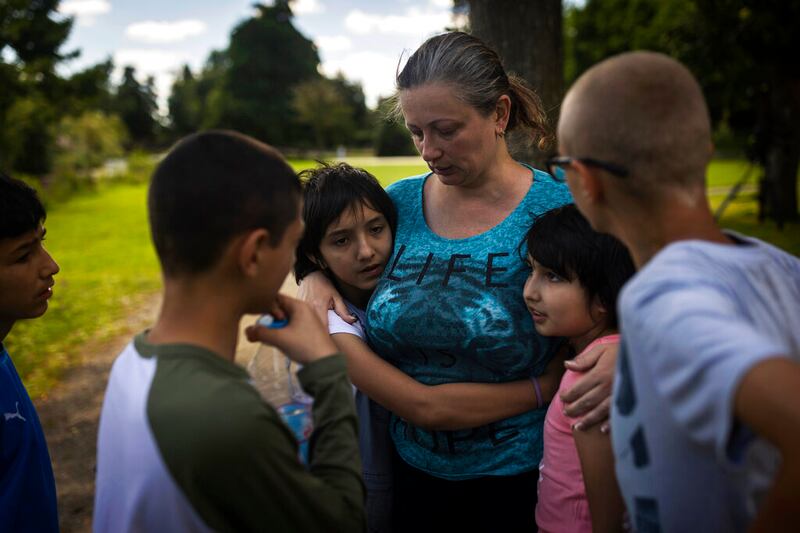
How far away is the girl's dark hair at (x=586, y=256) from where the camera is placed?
2020mm

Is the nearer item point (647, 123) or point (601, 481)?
point (647, 123)

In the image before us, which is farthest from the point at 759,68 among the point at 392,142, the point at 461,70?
the point at 392,142

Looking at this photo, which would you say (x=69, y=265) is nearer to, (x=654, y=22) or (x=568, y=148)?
(x=568, y=148)

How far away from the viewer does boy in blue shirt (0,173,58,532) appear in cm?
202

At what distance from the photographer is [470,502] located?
2229 millimetres

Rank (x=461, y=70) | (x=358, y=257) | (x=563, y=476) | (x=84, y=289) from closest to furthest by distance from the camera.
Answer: (x=563, y=476) < (x=461, y=70) < (x=358, y=257) < (x=84, y=289)

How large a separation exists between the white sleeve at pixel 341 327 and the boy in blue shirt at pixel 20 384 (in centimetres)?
107

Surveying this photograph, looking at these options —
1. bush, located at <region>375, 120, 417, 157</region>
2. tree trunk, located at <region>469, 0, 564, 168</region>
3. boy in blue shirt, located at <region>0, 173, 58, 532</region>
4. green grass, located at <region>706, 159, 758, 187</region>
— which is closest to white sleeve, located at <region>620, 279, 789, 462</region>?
boy in blue shirt, located at <region>0, 173, 58, 532</region>

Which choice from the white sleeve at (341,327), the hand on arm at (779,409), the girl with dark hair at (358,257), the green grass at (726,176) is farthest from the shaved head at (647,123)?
the green grass at (726,176)

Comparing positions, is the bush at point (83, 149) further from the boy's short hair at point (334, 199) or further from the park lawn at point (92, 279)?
the boy's short hair at point (334, 199)

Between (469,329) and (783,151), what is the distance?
46.4ft

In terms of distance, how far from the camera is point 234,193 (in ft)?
4.68

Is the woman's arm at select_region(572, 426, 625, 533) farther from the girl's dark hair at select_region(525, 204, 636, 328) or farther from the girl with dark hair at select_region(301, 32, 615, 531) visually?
the girl's dark hair at select_region(525, 204, 636, 328)

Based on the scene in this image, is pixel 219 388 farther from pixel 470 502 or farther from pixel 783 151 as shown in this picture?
pixel 783 151
